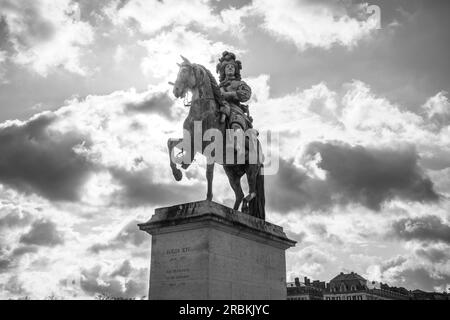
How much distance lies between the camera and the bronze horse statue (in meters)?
13.4

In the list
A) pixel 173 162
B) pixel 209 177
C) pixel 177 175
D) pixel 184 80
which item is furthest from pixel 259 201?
pixel 184 80

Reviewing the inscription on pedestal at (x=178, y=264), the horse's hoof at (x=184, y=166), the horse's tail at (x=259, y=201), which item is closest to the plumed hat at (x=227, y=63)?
the horse's tail at (x=259, y=201)

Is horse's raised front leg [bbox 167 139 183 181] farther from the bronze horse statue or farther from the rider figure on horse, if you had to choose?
the rider figure on horse

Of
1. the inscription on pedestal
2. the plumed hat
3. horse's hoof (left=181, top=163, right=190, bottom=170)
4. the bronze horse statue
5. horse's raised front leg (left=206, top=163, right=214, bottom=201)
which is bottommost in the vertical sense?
the inscription on pedestal

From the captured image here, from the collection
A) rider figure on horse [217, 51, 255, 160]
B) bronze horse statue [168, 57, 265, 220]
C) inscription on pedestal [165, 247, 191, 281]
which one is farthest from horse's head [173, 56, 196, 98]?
inscription on pedestal [165, 247, 191, 281]

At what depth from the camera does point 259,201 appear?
15672 millimetres

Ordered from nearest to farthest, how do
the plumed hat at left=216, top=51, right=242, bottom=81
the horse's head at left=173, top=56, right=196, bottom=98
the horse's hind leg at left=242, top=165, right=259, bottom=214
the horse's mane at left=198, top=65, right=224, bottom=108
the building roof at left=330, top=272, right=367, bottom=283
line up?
the horse's head at left=173, top=56, right=196, bottom=98 → the horse's mane at left=198, top=65, right=224, bottom=108 → the horse's hind leg at left=242, top=165, right=259, bottom=214 → the plumed hat at left=216, top=51, right=242, bottom=81 → the building roof at left=330, top=272, right=367, bottom=283

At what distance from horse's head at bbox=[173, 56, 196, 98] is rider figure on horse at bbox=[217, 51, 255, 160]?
111 cm

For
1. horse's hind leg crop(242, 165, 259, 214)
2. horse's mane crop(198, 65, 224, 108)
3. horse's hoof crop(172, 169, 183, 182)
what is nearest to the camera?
horse's hoof crop(172, 169, 183, 182)

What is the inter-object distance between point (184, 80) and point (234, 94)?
2.30 meters

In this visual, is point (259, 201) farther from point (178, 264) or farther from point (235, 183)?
point (178, 264)

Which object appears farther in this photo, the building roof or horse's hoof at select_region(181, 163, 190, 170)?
the building roof

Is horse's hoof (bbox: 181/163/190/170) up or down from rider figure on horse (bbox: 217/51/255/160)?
down
